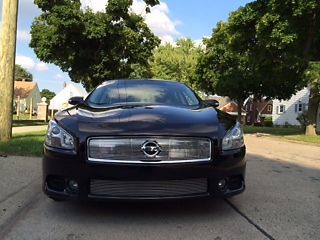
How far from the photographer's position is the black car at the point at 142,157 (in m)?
4.45

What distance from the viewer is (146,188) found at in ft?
14.7

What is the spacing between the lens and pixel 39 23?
2764 centimetres

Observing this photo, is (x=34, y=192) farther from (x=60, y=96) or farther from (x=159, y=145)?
(x=60, y=96)

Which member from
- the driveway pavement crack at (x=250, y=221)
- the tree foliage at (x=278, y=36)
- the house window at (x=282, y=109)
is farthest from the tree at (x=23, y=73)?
the driveway pavement crack at (x=250, y=221)

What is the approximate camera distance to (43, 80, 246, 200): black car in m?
4.45

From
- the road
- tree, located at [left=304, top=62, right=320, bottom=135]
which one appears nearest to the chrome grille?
the road

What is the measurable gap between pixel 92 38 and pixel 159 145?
74.1 ft

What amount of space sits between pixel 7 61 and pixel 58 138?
6570 mm

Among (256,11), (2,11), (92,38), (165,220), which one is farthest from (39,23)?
(165,220)

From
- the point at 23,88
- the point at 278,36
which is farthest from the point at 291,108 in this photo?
the point at 23,88

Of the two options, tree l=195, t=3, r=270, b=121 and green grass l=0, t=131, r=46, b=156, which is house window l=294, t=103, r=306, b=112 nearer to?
tree l=195, t=3, r=270, b=121

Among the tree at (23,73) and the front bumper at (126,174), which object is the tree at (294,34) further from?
the tree at (23,73)

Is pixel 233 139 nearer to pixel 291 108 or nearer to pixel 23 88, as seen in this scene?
pixel 291 108

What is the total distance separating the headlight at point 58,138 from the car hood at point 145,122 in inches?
2.2
